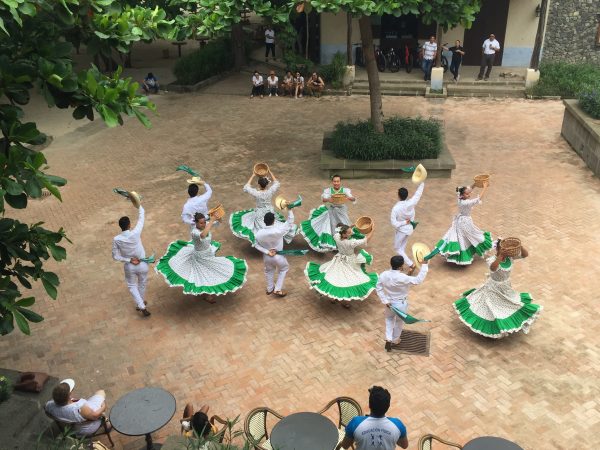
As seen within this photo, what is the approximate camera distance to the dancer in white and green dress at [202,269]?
8305 mm

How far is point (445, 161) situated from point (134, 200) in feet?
24.7

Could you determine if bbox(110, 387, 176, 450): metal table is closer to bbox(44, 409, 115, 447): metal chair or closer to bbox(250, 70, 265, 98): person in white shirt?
bbox(44, 409, 115, 447): metal chair

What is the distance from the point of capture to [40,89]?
15.0 feet

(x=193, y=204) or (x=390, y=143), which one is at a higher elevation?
(x=193, y=204)

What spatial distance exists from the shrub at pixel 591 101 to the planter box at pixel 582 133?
117 mm

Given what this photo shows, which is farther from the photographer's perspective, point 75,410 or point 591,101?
point 591,101

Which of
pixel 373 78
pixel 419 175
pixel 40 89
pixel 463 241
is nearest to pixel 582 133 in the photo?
pixel 373 78

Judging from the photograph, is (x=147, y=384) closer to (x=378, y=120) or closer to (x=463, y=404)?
(x=463, y=404)

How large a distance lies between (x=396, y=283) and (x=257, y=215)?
3473mm

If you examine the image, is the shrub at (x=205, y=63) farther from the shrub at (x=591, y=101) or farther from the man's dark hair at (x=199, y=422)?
the man's dark hair at (x=199, y=422)

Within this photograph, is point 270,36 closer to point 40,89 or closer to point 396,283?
point 396,283

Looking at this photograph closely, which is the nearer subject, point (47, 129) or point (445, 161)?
point (445, 161)

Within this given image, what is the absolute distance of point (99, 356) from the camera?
779 centimetres

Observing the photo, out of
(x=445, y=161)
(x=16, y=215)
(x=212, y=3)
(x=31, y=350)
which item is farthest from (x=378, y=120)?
(x=31, y=350)
